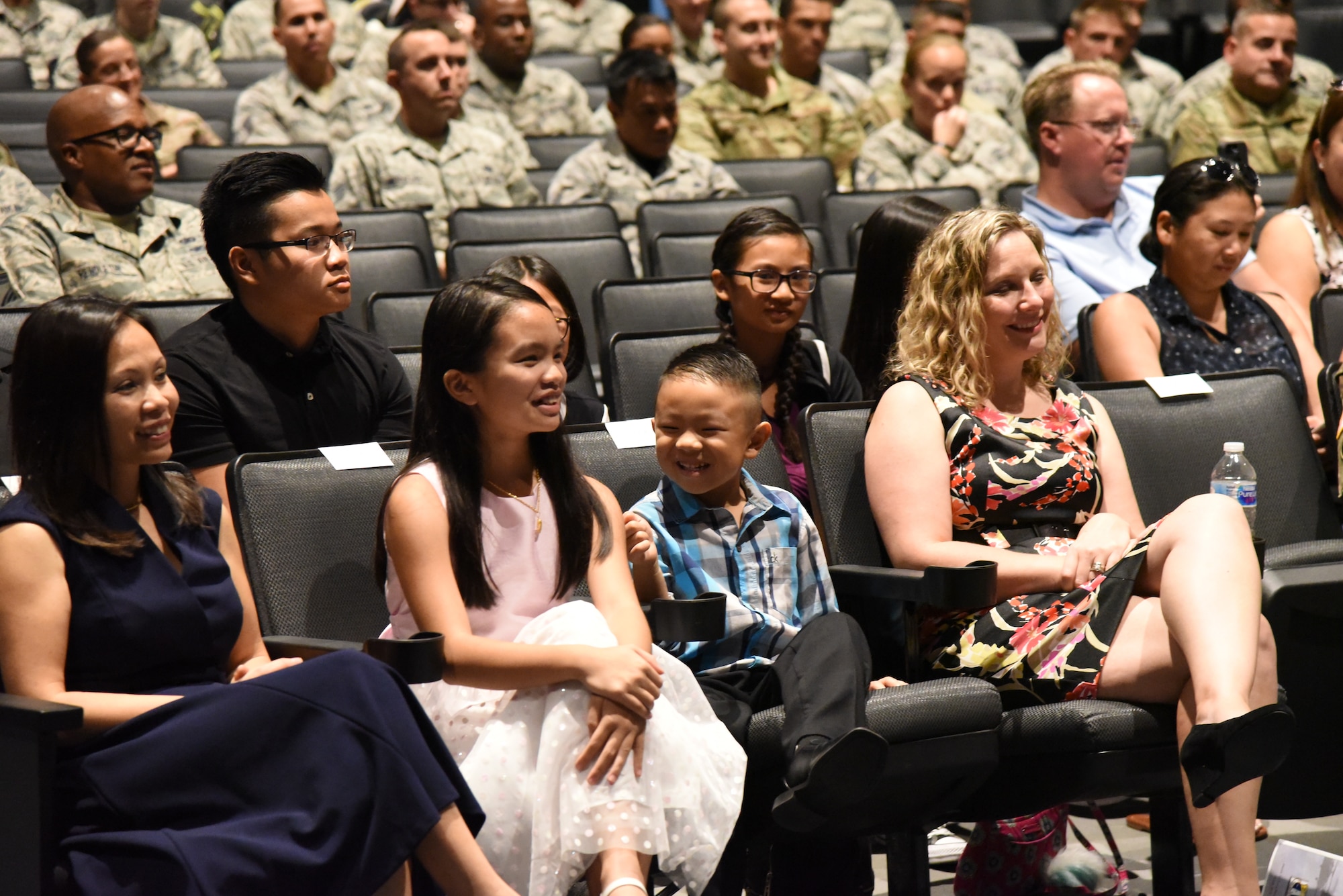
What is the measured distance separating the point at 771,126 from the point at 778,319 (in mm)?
Result: 2910

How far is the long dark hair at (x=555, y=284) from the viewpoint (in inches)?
104

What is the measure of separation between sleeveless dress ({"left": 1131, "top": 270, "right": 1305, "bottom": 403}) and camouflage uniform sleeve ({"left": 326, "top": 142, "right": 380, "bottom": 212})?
2398mm

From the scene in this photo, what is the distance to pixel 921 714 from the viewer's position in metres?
1.90

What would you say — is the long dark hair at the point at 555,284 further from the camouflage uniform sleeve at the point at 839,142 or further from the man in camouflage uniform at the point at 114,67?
the camouflage uniform sleeve at the point at 839,142

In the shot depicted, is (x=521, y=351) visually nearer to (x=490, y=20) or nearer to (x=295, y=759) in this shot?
(x=295, y=759)

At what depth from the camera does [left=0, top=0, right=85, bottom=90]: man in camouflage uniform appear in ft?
19.6

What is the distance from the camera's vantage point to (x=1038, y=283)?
2.42m

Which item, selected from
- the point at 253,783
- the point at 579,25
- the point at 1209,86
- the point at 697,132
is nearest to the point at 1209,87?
the point at 1209,86

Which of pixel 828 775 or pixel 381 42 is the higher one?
pixel 381 42

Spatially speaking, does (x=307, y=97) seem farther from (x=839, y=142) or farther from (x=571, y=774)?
(x=571, y=774)

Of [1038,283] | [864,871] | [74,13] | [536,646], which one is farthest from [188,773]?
[74,13]

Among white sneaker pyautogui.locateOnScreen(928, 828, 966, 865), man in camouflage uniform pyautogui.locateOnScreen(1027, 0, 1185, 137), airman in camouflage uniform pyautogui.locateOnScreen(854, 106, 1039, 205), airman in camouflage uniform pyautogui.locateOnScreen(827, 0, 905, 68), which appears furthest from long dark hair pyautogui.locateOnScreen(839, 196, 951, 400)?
airman in camouflage uniform pyautogui.locateOnScreen(827, 0, 905, 68)

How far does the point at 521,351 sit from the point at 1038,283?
0.91m

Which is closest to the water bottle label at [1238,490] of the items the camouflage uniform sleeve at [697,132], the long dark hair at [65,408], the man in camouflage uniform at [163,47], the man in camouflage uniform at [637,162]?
the long dark hair at [65,408]
